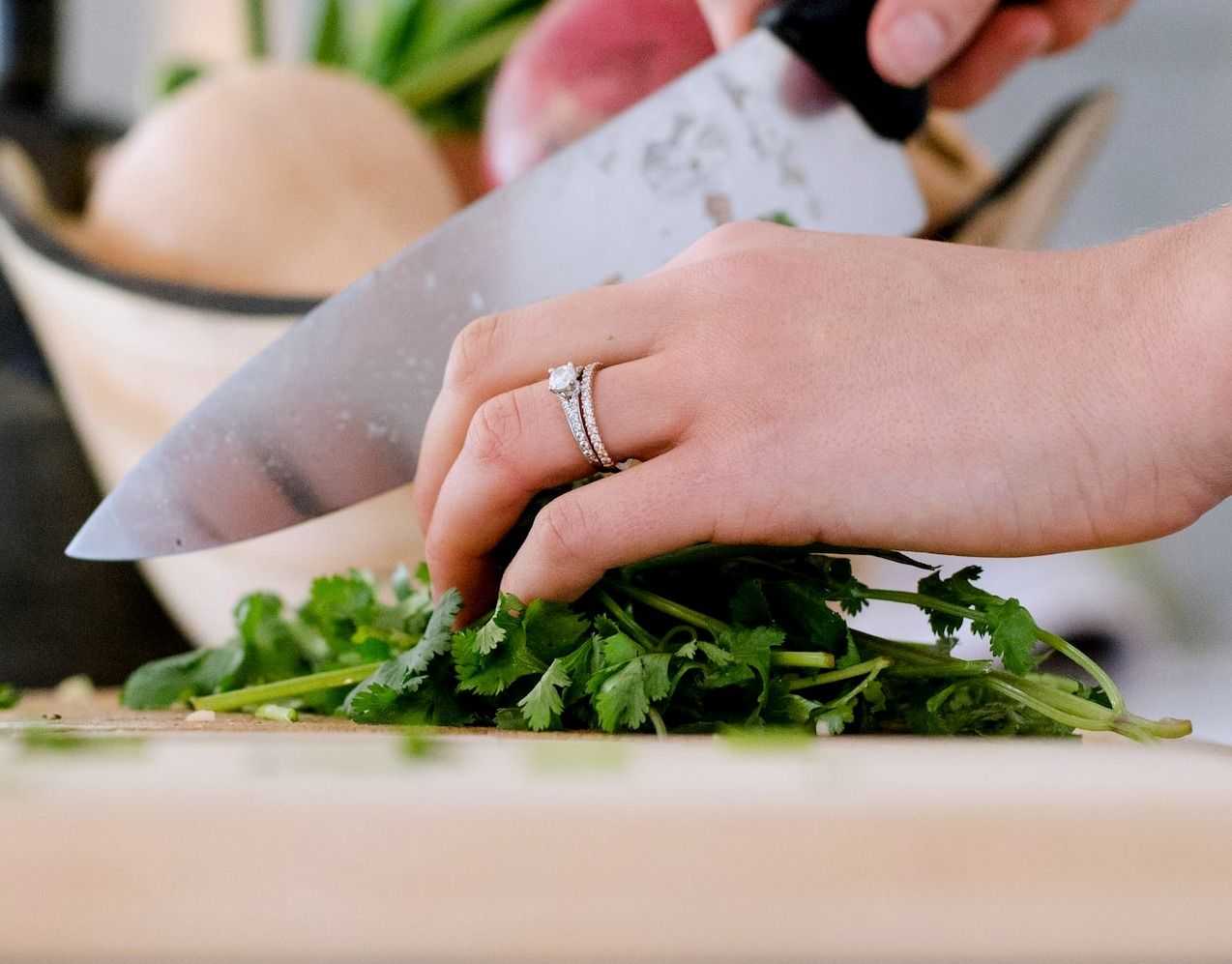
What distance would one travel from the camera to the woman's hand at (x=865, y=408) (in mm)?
589

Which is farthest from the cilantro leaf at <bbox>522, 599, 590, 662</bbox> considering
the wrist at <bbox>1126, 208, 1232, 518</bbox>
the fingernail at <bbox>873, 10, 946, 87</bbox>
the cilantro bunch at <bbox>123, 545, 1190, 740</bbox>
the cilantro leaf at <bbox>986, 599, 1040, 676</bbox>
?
the fingernail at <bbox>873, 10, 946, 87</bbox>

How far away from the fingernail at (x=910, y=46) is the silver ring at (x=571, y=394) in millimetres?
502

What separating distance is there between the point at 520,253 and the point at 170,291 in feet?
1.37

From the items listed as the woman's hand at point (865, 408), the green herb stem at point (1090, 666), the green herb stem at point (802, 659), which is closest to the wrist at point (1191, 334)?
the woman's hand at point (865, 408)

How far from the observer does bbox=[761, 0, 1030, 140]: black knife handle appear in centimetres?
96

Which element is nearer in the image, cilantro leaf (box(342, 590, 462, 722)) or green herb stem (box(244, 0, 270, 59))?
cilantro leaf (box(342, 590, 462, 722))

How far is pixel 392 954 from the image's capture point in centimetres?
30

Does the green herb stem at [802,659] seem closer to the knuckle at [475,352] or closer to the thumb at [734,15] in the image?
the knuckle at [475,352]

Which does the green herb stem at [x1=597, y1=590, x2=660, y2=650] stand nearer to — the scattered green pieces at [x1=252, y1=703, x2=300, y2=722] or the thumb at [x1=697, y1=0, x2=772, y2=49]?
the scattered green pieces at [x1=252, y1=703, x2=300, y2=722]

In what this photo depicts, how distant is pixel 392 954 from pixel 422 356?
0.60 m

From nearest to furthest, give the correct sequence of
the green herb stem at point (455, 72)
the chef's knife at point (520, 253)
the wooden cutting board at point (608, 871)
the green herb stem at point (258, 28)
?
the wooden cutting board at point (608, 871)
the chef's knife at point (520, 253)
the green herb stem at point (455, 72)
the green herb stem at point (258, 28)

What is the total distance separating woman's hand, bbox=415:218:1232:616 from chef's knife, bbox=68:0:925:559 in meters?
0.22

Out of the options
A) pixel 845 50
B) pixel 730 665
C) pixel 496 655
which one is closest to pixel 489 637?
pixel 496 655

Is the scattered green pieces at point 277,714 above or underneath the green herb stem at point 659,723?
above
